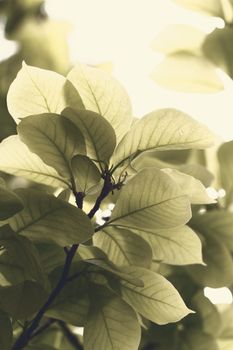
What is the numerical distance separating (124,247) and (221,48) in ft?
1.74

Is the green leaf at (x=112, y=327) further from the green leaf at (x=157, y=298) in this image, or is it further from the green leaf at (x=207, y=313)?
the green leaf at (x=207, y=313)

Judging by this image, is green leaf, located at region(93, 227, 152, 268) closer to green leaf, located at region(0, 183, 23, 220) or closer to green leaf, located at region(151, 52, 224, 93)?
green leaf, located at region(0, 183, 23, 220)

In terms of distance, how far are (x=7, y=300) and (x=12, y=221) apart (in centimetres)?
9

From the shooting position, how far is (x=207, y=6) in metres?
1.16

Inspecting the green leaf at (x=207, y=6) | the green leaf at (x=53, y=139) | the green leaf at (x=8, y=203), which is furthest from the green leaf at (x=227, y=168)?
the green leaf at (x=8, y=203)

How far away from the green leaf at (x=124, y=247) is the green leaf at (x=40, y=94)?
168 mm

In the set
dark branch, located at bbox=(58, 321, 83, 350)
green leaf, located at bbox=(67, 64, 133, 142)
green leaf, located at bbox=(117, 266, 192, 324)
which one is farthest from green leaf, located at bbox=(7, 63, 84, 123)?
dark branch, located at bbox=(58, 321, 83, 350)

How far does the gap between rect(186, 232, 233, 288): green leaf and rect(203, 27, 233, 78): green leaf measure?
12.9 inches

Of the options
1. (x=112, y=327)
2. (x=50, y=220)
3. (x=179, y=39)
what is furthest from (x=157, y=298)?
(x=179, y=39)

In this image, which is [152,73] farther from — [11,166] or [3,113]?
[11,166]

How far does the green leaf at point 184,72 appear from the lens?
3.83 ft

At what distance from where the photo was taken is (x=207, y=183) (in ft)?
3.32

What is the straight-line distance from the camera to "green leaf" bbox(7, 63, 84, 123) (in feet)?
2.33

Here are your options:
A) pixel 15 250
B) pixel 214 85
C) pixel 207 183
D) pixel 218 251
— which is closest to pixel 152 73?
pixel 214 85
